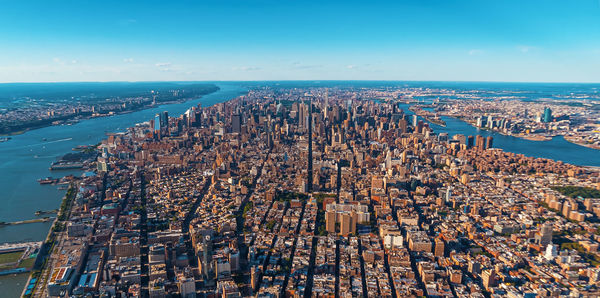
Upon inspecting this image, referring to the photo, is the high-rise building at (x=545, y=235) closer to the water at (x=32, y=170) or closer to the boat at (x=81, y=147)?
the water at (x=32, y=170)

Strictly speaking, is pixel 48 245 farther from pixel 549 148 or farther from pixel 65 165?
pixel 549 148

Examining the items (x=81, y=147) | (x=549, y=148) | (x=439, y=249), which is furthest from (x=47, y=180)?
(x=549, y=148)

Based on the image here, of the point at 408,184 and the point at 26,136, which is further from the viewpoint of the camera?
the point at 26,136

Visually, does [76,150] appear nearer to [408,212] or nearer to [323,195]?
[323,195]

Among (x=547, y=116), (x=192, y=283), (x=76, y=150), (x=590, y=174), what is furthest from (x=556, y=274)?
(x=547, y=116)

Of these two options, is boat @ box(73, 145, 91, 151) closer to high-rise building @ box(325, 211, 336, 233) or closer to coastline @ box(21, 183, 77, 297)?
coastline @ box(21, 183, 77, 297)

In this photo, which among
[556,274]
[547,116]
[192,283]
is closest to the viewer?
[192,283]

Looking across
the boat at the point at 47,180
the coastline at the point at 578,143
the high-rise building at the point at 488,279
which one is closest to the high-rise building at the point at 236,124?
the boat at the point at 47,180
